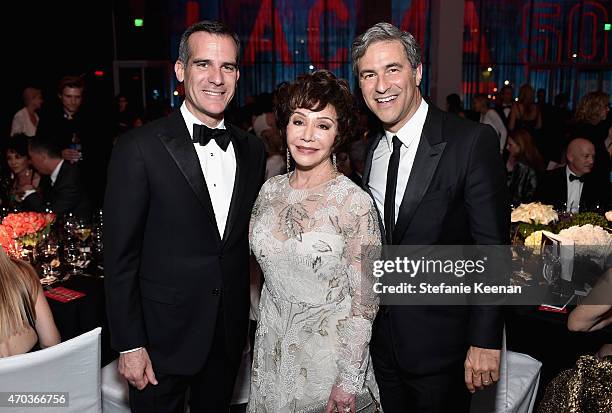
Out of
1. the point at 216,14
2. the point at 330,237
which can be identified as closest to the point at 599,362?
the point at 330,237

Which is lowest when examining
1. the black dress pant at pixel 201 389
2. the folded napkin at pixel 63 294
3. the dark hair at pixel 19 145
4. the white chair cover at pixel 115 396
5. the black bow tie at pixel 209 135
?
the white chair cover at pixel 115 396

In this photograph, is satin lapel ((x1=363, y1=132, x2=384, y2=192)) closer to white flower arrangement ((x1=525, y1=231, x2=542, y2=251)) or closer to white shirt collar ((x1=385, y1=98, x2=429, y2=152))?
white shirt collar ((x1=385, y1=98, x2=429, y2=152))

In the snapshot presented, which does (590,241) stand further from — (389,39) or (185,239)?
(185,239)

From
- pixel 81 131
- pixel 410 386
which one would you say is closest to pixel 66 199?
pixel 81 131

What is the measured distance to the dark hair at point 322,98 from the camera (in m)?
2.04

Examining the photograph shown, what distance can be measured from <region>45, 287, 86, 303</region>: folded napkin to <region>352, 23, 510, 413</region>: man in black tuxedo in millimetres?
1516

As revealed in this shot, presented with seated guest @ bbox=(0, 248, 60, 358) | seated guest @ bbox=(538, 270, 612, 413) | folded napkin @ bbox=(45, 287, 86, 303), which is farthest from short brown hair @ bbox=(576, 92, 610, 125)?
seated guest @ bbox=(0, 248, 60, 358)

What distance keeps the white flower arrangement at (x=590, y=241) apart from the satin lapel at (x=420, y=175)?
107 cm

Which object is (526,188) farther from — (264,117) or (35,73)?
(35,73)

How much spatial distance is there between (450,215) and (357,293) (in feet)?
1.31

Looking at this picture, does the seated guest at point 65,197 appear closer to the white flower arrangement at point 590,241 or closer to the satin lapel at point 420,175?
the satin lapel at point 420,175

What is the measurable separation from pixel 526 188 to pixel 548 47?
30.4ft

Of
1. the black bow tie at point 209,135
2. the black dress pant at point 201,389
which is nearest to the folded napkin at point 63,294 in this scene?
the black dress pant at point 201,389

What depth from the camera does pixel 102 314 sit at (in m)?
2.94
